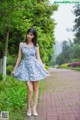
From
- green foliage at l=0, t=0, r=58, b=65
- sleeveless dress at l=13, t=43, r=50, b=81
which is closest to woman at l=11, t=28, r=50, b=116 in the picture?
sleeveless dress at l=13, t=43, r=50, b=81

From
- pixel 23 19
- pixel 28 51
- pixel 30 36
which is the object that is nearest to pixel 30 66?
pixel 28 51

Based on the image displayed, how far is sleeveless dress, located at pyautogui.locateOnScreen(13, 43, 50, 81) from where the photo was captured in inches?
289

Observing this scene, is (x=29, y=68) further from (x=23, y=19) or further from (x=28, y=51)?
(x=23, y=19)

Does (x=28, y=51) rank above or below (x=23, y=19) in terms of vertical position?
below

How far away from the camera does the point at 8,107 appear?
8070 millimetres

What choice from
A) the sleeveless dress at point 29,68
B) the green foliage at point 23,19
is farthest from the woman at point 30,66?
the green foliage at point 23,19

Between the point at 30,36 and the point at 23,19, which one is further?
the point at 23,19

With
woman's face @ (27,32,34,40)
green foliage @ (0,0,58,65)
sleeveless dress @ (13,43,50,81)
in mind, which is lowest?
sleeveless dress @ (13,43,50,81)

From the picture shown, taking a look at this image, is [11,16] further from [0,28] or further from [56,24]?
[56,24]

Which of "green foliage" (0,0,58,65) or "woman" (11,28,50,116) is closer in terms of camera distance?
"woman" (11,28,50,116)

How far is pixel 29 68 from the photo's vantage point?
7383 mm

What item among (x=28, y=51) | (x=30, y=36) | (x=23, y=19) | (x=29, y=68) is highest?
(x=23, y=19)

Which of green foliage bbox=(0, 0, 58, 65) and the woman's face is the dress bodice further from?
green foliage bbox=(0, 0, 58, 65)

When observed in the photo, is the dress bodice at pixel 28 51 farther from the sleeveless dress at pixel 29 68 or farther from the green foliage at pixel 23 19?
the green foliage at pixel 23 19
